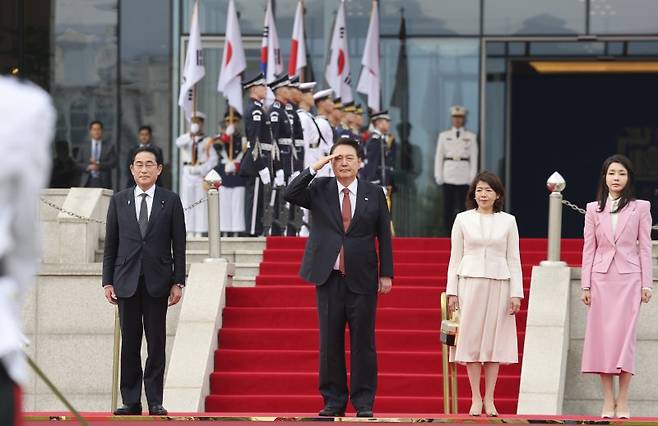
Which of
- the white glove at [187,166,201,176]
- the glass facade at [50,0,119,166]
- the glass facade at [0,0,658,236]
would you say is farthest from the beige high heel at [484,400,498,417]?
the glass facade at [50,0,119,166]

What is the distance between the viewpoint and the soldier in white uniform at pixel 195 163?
21734mm

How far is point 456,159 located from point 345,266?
12769 millimetres

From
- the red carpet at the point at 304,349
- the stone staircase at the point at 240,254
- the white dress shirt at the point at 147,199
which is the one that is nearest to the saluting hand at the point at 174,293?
the white dress shirt at the point at 147,199

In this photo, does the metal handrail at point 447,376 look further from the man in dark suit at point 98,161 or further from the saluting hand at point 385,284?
the man in dark suit at point 98,161

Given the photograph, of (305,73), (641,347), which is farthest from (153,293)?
(305,73)

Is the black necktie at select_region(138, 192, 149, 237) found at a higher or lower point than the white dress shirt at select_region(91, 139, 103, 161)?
lower

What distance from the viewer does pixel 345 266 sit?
10758 mm

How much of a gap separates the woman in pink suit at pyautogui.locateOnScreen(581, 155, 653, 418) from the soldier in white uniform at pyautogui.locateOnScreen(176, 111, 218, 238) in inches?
411

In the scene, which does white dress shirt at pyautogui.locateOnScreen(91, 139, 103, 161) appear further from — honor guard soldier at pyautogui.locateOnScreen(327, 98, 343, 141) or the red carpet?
the red carpet

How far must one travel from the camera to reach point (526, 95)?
86.7ft

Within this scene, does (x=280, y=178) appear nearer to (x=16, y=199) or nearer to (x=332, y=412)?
(x=332, y=412)

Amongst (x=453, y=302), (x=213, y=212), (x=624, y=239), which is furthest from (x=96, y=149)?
(x=624, y=239)

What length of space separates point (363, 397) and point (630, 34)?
1532cm

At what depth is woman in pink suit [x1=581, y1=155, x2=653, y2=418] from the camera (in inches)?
454
